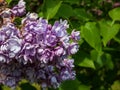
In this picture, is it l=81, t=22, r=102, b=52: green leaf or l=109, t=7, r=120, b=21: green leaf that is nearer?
l=81, t=22, r=102, b=52: green leaf

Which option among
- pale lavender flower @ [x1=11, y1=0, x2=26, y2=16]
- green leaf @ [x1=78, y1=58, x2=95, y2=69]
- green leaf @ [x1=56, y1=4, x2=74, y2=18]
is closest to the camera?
pale lavender flower @ [x1=11, y1=0, x2=26, y2=16]

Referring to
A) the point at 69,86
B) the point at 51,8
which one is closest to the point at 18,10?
the point at 51,8

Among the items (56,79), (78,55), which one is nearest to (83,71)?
(78,55)

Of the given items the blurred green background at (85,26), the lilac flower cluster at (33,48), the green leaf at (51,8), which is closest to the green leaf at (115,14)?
the blurred green background at (85,26)

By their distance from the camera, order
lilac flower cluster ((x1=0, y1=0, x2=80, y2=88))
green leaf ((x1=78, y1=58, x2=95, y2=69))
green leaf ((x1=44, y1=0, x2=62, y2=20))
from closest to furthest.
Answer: lilac flower cluster ((x1=0, y1=0, x2=80, y2=88))
green leaf ((x1=44, y1=0, x2=62, y2=20))
green leaf ((x1=78, y1=58, x2=95, y2=69))

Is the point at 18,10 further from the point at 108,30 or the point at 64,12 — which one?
the point at 108,30

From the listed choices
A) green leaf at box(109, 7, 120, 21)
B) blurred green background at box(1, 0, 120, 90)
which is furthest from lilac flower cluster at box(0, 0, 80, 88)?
green leaf at box(109, 7, 120, 21)

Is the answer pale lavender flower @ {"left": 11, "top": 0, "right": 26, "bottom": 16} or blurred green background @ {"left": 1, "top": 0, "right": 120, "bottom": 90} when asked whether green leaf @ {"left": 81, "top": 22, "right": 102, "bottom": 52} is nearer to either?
blurred green background @ {"left": 1, "top": 0, "right": 120, "bottom": 90}
